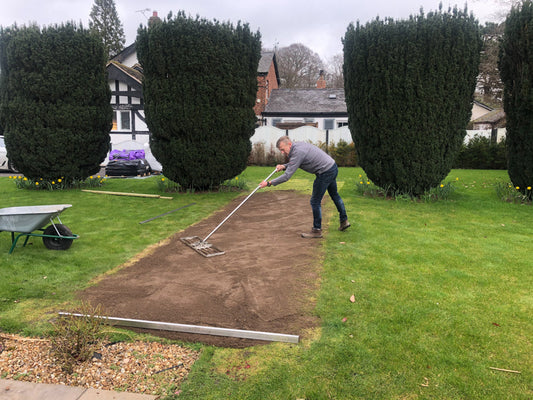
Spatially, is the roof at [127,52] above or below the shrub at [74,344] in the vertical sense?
above

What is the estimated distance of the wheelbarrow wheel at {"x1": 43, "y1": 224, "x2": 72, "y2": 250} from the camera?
5711 millimetres

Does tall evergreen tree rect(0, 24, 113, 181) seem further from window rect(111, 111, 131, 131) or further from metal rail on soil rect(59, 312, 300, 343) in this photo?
window rect(111, 111, 131, 131)

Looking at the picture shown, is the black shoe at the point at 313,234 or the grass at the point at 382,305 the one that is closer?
the grass at the point at 382,305

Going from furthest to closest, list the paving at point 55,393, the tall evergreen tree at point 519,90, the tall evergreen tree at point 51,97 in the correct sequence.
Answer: the tall evergreen tree at point 51,97
the tall evergreen tree at point 519,90
the paving at point 55,393

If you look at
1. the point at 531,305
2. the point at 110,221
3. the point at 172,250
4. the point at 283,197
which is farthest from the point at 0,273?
the point at 283,197

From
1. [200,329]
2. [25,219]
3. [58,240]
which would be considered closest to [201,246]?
[58,240]

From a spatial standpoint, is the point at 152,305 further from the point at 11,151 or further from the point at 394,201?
the point at 11,151

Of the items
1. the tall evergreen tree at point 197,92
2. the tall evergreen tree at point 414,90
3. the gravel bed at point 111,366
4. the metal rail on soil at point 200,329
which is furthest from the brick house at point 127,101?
the gravel bed at point 111,366

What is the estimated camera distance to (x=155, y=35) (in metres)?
10.5

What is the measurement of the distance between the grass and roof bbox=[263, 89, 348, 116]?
986 inches

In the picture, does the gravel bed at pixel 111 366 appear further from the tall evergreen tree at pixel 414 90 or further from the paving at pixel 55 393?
the tall evergreen tree at pixel 414 90

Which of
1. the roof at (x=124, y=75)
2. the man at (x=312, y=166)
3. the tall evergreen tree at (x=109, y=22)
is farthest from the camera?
the tall evergreen tree at (x=109, y=22)

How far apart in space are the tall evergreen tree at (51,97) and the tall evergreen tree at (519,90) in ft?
34.8

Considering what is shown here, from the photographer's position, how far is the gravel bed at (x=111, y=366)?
8.89ft
